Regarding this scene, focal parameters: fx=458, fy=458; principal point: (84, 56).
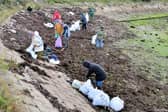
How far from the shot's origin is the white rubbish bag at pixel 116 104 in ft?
53.8

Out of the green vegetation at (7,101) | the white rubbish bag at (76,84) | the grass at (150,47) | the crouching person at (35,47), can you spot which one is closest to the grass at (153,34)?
the grass at (150,47)

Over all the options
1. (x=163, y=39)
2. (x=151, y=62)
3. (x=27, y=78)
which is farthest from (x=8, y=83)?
(x=163, y=39)

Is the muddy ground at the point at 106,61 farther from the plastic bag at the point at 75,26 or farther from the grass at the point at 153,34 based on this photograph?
the grass at the point at 153,34

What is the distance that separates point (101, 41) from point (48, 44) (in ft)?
11.5

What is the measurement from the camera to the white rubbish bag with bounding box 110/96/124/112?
53.8 ft

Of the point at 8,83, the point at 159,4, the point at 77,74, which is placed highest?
the point at 8,83

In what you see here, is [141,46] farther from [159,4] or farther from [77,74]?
[159,4]

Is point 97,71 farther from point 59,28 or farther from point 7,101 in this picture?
point 59,28

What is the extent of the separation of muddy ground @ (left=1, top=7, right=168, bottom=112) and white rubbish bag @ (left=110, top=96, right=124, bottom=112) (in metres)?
0.34

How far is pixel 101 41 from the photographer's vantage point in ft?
84.7

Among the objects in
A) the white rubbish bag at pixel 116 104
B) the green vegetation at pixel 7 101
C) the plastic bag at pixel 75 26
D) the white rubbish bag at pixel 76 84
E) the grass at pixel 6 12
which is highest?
the green vegetation at pixel 7 101

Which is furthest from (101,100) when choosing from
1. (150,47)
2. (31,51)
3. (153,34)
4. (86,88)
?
(153,34)

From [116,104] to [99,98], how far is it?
0.67 metres

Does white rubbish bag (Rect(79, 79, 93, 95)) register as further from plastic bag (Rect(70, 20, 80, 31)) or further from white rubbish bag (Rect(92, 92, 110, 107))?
plastic bag (Rect(70, 20, 80, 31))
